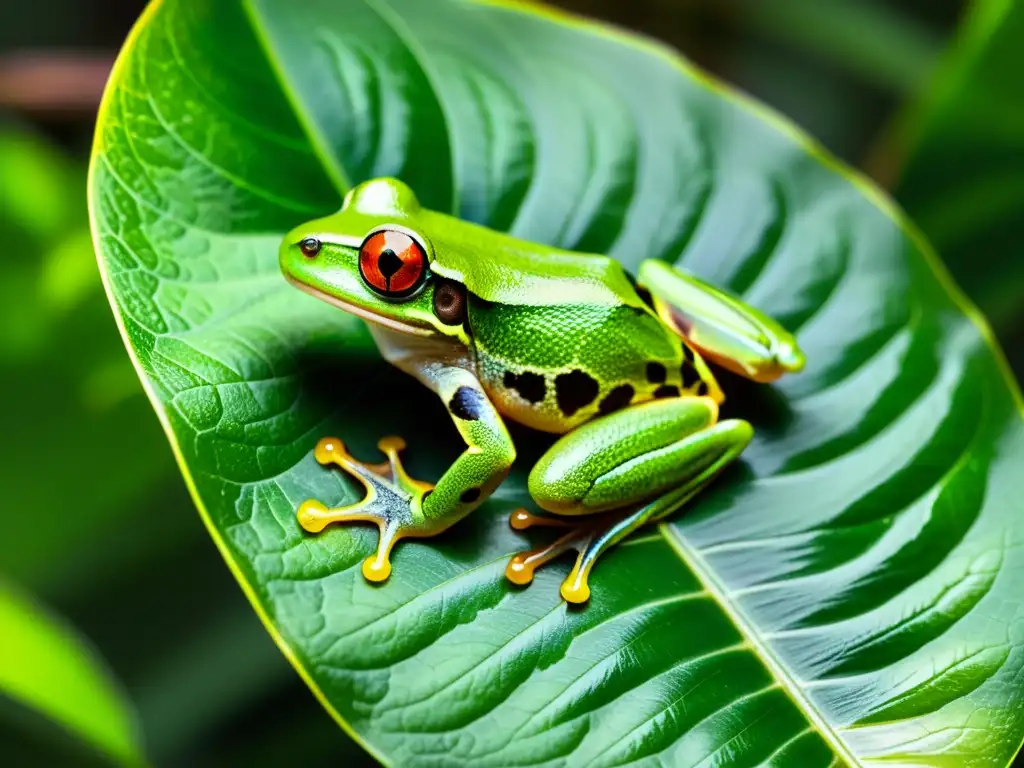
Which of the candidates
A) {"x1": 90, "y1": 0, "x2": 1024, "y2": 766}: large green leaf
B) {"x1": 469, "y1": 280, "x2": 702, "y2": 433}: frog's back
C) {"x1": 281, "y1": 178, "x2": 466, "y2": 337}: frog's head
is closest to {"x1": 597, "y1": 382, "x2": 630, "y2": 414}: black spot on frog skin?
{"x1": 469, "y1": 280, "x2": 702, "y2": 433}: frog's back

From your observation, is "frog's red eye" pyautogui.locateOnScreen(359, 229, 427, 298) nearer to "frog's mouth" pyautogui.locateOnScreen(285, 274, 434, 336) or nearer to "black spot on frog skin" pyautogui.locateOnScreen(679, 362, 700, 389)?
"frog's mouth" pyautogui.locateOnScreen(285, 274, 434, 336)

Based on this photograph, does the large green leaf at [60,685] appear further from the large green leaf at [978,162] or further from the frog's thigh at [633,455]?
the large green leaf at [978,162]

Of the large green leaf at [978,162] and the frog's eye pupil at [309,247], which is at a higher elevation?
the large green leaf at [978,162]

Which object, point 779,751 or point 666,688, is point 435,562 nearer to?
point 666,688

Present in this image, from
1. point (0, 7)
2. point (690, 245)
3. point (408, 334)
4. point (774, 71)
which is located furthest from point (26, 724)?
point (774, 71)

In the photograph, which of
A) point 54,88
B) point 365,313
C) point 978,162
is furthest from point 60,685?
point 978,162

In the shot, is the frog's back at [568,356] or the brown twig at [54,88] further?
the brown twig at [54,88]

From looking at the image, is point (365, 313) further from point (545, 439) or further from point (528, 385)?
point (545, 439)

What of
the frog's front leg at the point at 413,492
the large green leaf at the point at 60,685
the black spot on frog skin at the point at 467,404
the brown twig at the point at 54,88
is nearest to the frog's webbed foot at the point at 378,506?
the frog's front leg at the point at 413,492
